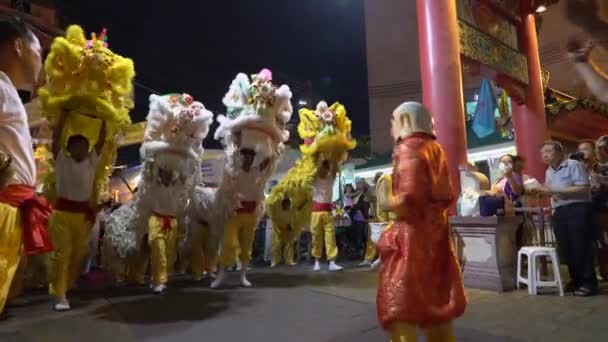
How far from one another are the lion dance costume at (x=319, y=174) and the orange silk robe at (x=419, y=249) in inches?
148

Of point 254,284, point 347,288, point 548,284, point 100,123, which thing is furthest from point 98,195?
point 548,284

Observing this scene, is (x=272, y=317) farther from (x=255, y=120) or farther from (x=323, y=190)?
(x=323, y=190)

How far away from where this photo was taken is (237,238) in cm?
461

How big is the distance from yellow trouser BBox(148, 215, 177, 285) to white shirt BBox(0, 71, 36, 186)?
8.27ft

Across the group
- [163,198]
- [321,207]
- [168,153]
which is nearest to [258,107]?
[168,153]

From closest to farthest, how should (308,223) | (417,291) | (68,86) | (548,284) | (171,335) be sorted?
(417,291) < (171,335) < (68,86) < (548,284) < (308,223)

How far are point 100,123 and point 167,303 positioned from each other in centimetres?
175

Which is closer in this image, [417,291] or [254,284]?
[417,291]

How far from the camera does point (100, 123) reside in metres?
3.73

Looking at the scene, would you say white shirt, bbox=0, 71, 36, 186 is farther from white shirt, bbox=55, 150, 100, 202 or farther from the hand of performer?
the hand of performer

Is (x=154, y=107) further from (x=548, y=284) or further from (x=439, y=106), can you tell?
(x=548, y=284)

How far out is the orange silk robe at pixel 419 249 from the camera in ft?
6.45

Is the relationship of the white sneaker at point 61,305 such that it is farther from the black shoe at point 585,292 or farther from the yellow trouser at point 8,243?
the black shoe at point 585,292

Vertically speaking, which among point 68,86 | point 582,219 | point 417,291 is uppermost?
point 68,86
